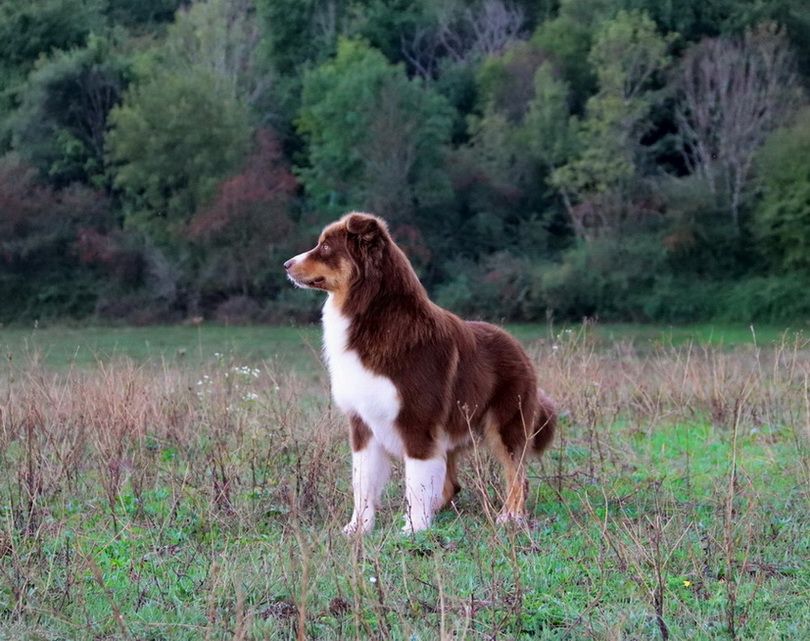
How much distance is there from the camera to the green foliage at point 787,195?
39.0m

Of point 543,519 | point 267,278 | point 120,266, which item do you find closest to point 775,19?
point 267,278

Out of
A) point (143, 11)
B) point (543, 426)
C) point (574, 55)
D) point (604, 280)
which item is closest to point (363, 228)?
point (543, 426)

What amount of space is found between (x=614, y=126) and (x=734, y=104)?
4.39 metres

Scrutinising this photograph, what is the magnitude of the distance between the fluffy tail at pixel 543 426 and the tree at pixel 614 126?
111 feet

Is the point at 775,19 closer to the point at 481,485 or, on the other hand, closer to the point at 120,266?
the point at 120,266

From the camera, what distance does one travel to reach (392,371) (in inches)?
261

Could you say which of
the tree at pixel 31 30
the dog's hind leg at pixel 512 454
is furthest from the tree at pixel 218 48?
the dog's hind leg at pixel 512 454

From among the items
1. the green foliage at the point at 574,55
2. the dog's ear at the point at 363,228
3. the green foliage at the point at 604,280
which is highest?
the green foliage at the point at 574,55

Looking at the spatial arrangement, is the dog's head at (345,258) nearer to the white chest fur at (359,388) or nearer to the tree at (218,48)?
the white chest fur at (359,388)

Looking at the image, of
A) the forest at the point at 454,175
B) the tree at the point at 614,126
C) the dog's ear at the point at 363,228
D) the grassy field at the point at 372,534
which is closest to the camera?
the grassy field at the point at 372,534

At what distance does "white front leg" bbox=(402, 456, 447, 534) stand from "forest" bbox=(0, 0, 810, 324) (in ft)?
102

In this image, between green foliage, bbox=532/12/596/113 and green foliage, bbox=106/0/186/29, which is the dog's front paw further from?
green foliage, bbox=532/12/596/113

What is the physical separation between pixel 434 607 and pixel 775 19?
136ft

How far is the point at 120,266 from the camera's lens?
3969cm
